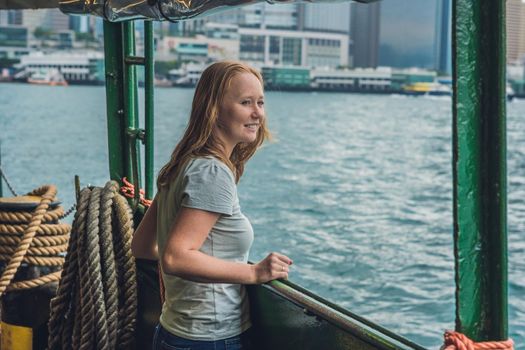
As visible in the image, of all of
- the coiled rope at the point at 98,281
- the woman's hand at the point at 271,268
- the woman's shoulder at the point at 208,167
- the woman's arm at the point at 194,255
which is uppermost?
the woman's shoulder at the point at 208,167

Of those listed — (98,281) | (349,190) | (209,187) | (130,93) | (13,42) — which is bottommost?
(349,190)

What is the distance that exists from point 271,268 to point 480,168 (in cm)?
56

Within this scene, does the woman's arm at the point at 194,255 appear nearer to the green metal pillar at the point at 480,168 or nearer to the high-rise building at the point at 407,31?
the green metal pillar at the point at 480,168

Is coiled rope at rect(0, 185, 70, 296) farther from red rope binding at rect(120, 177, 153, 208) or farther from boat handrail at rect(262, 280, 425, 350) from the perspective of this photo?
boat handrail at rect(262, 280, 425, 350)

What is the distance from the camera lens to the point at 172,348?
1960mm

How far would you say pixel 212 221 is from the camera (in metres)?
1.77

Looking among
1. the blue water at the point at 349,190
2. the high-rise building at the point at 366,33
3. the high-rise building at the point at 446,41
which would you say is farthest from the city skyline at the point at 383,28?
the high-rise building at the point at 446,41

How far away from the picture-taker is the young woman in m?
1.76

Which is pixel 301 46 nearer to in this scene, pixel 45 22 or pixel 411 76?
pixel 411 76

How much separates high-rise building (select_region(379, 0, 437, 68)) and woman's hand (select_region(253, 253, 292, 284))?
5718 centimetres

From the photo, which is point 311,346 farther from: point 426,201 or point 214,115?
point 426,201

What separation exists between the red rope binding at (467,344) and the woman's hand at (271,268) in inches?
18.1

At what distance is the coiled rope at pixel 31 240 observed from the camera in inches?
135

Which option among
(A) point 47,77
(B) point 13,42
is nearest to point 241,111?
(A) point 47,77
